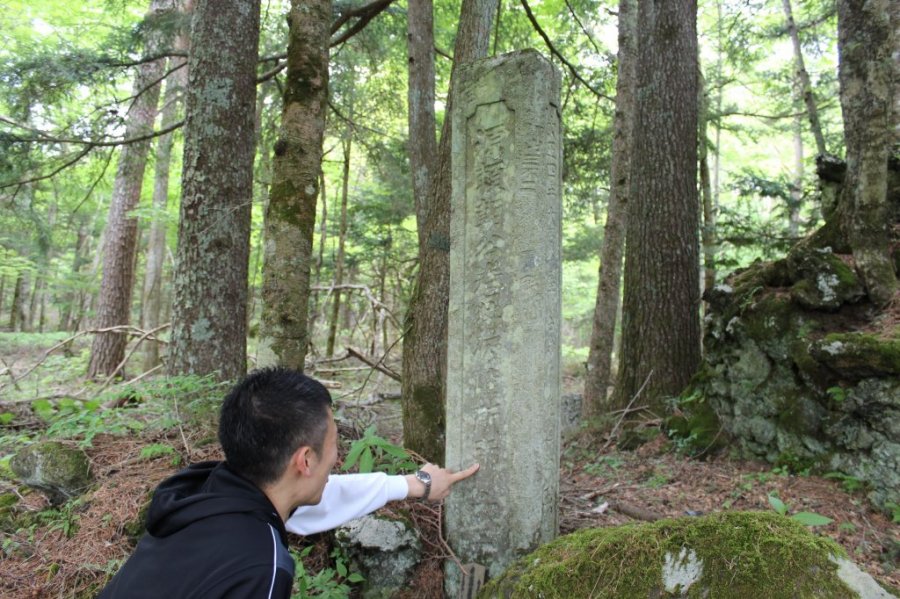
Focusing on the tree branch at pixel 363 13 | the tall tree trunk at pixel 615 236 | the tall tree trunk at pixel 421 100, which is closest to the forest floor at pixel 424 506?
the tall tree trunk at pixel 615 236

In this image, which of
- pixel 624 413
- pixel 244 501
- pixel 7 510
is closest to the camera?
pixel 244 501

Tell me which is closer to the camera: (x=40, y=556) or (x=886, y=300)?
(x=40, y=556)

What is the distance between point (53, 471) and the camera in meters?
3.57

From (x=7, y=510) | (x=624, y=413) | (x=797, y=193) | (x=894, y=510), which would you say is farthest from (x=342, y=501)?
(x=797, y=193)

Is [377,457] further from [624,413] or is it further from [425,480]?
[624,413]

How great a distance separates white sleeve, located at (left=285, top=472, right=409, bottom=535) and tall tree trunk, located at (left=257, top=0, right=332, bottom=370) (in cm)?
133

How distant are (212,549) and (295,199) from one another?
2.65m

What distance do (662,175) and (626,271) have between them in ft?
4.06

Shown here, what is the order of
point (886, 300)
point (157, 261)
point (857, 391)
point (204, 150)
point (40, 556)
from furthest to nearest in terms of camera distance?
point (157, 261) < point (204, 150) < point (886, 300) < point (857, 391) < point (40, 556)

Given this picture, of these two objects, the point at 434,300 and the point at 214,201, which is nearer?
the point at 434,300

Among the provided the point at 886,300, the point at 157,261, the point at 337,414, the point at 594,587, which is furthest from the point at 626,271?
the point at 157,261

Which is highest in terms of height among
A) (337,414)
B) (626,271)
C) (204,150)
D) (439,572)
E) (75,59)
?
(75,59)

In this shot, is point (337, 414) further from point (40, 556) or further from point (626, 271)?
point (626, 271)

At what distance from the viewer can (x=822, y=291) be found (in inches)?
190
